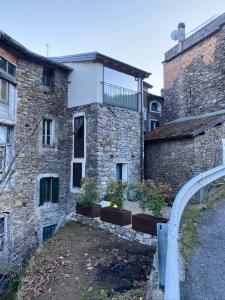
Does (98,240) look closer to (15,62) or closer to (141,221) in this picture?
(141,221)

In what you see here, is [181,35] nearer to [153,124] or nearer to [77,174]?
[153,124]

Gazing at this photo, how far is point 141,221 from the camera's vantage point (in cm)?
873

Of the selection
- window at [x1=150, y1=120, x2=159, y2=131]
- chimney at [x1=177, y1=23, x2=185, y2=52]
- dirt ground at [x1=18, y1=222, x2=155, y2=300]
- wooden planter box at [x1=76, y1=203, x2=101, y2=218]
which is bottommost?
dirt ground at [x1=18, y1=222, x2=155, y2=300]

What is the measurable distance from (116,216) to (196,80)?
40.2 feet

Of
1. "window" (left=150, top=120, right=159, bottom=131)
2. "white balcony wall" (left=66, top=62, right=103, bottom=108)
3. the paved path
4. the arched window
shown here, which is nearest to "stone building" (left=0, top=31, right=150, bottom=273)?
"white balcony wall" (left=66, top=62, right=103, bottom=108)

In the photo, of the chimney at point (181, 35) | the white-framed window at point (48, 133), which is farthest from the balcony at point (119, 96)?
the chimney at point (181, 35)

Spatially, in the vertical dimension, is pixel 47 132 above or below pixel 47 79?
below

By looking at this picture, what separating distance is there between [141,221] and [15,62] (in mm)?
9287

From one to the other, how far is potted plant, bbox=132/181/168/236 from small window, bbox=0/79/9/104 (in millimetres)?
7195

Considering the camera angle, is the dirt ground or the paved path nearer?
the paved path

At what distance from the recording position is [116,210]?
395 inches

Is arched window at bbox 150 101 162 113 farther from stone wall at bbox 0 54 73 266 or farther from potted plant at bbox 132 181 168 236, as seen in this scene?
potted plant at bbox 132 181 168 236

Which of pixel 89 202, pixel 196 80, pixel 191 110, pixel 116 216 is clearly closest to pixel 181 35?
pixel 196 80

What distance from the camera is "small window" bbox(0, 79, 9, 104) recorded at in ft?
37.5
